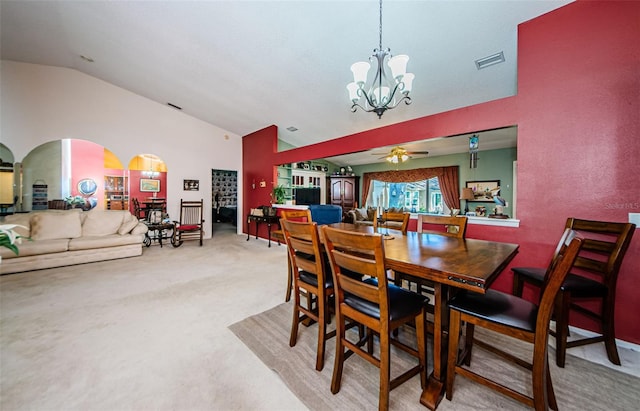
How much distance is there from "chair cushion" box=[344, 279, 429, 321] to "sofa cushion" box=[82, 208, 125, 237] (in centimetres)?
508

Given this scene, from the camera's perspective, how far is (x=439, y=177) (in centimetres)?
695

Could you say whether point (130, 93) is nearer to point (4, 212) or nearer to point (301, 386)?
point (4, 212)

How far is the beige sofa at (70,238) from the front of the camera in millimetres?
3527

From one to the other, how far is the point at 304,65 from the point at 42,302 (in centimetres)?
431

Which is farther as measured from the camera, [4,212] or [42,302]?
[4,212]

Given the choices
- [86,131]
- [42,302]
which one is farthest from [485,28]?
[86,131]

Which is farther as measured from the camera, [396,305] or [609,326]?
[609,326]

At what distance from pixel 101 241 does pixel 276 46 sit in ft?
14.4

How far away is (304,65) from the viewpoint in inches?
136

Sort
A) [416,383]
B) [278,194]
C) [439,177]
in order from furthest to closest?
[439,177]
[278,194]
[416,383]

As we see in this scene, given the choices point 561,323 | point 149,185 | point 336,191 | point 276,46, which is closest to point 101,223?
point 149,185

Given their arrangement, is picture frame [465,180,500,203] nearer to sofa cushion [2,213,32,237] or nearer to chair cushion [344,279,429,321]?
chair cushion [344,279,429,321]

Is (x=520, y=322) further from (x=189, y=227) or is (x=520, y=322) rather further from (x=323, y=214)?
(x=189, y=227)

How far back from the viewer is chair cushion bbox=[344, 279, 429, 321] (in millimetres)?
1273
